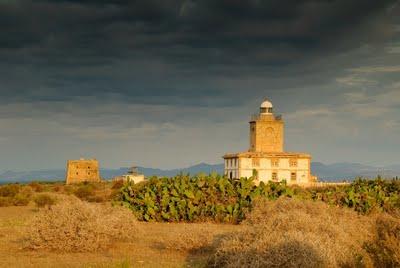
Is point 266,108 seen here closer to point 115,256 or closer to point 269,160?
point 269,160

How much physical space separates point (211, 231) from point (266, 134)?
86.9m

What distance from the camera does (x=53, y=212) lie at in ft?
52.5

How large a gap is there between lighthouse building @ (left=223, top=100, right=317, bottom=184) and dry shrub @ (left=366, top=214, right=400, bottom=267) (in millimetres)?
76948

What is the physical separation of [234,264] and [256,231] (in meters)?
1.03

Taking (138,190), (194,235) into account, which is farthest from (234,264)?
(138,190)

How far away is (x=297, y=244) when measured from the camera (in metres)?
11.1

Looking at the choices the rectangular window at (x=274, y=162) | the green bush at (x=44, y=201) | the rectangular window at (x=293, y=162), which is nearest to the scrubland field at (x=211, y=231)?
the green bush at (x=44, y=201)

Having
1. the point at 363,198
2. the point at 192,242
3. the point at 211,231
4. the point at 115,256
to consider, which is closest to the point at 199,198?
the point at 211,231

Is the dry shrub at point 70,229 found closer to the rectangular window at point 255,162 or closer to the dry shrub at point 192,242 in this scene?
the dry shrub at point 192,242

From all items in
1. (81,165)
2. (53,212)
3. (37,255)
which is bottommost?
(37,255)

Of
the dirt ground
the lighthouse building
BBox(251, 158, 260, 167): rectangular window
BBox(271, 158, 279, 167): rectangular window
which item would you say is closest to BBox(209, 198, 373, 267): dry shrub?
the dirt ground

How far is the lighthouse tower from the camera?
10362cm

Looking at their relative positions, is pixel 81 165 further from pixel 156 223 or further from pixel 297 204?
pixel 297 204

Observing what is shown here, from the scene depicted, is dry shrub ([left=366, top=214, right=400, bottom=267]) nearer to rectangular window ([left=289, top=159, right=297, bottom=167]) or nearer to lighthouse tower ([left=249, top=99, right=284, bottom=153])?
rectangular window ([left=289, top=159, right=297, bottom=167])
